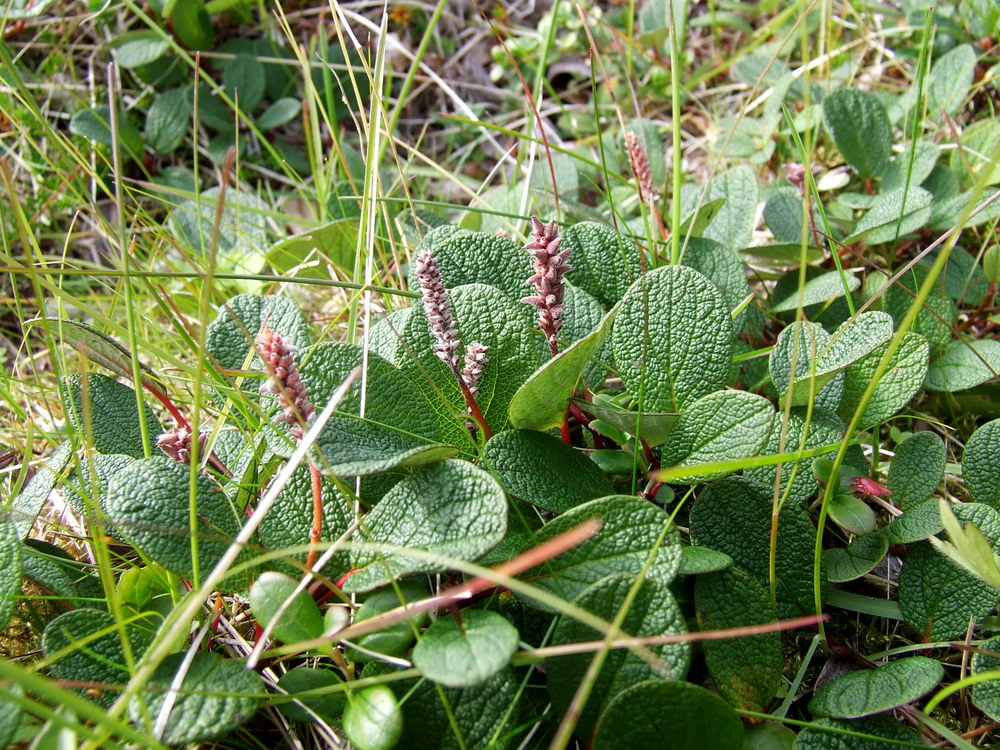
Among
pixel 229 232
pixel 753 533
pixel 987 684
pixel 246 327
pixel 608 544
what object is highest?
pixel 246 327

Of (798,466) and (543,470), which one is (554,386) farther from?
(798,466)

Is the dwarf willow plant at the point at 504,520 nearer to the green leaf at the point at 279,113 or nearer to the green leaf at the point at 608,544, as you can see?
the green leaf at the point at 608,544

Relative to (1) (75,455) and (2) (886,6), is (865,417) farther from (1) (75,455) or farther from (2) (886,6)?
(2) (886,6)

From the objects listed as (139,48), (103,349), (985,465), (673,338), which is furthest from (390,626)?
(139,48)

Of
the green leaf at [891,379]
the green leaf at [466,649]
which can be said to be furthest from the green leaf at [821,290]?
the green leaf at [466,649]

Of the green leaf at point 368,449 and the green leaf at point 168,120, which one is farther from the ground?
the green leaf at point 168,120

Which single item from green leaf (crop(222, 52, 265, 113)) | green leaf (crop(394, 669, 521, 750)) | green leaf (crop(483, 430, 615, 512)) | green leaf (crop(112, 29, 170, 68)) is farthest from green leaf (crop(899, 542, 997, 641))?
green leaf (crop(112, 29, 170, 68))

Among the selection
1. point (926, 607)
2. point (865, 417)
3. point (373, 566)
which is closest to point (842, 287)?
point (865, 417)
